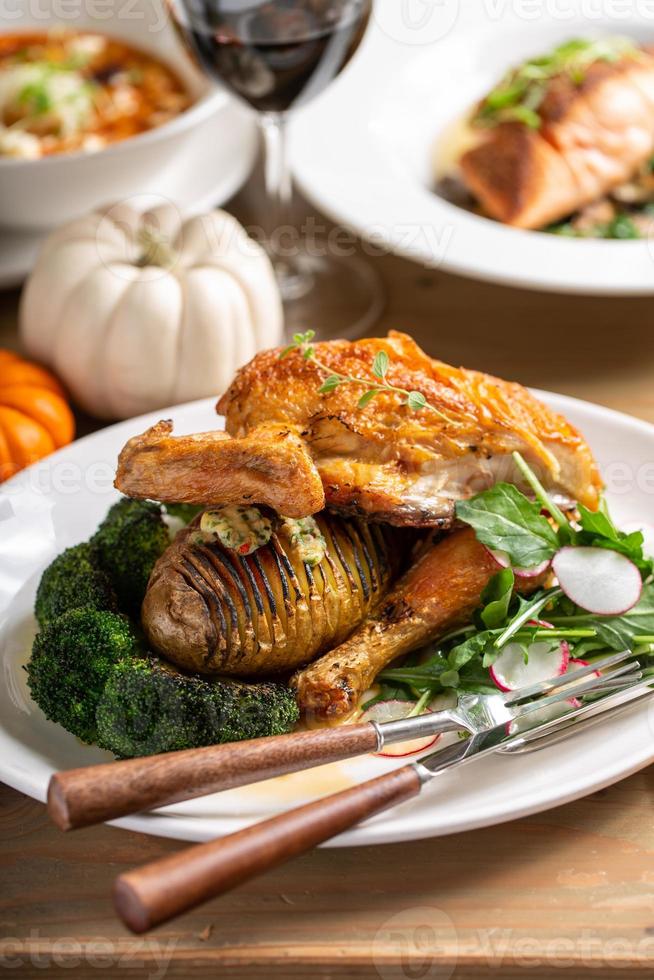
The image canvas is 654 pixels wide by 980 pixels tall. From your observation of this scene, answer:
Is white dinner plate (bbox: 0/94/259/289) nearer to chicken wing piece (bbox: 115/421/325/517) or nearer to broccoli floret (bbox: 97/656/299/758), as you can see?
chicken wing piece (bbox: 115/421/325/517)

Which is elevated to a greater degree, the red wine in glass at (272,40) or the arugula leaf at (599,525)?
the red wine in glass at (272,40)

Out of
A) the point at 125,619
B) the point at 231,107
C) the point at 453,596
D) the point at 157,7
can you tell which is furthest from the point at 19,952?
the point at 157,7

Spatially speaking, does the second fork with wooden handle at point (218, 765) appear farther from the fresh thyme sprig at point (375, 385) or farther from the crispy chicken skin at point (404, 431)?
the fresh thyme sprig at point (375, 385)

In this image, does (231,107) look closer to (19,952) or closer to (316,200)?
(316,200)

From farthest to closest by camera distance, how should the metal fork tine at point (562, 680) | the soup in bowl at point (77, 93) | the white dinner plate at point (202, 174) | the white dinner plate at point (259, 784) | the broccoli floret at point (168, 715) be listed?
the soup in bowl at point (77, 93)
the white dinner plate at point (202, 174)
the metal fork tine at point (562, 680)
the broccoli floret at point (168, 715)
the white dinner plate at point (259, 784)

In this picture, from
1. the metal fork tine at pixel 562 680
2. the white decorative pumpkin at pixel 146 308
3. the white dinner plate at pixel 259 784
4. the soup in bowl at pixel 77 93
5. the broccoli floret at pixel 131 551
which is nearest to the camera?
the white dinner plate at pixel 259 784

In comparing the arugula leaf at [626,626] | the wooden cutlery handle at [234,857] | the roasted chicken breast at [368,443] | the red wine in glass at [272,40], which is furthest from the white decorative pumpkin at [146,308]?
the wooden cutlery handle at [234,857]

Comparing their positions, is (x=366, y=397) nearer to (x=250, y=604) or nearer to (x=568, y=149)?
(x=250, y=604)
